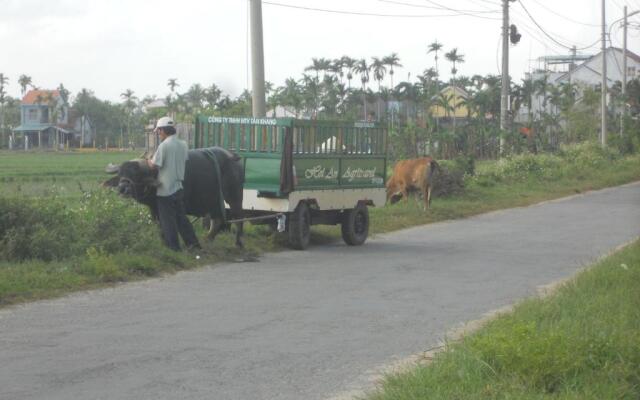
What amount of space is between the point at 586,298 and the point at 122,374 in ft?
15.6

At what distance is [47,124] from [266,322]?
99193 mm

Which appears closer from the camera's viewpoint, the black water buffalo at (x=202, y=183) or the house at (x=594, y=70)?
the black water buffalo at (x=202, y=183)

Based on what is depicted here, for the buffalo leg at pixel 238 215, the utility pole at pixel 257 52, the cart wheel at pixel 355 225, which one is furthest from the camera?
the utility pole at pixel 257 52

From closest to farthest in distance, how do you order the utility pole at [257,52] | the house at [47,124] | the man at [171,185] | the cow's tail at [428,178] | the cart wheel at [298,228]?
the man at [171,185] < the cart wheel at [298,228] < the utility pole at [257,52] < the cow's tail at [428,178] < the house at [47,124]

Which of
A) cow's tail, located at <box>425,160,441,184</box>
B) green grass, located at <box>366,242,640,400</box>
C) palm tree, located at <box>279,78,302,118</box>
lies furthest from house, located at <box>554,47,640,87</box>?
green grass, located at <box>366,242,640,400</box>

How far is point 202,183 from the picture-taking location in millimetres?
15336

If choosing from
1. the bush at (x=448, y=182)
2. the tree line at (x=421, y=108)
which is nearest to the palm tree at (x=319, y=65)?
the tree line at (x=421, y=108)

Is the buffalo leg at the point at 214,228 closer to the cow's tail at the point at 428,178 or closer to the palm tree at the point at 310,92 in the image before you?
the cow's tail at the point at 428,178

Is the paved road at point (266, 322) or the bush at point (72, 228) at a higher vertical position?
the bush at point (72, 228)

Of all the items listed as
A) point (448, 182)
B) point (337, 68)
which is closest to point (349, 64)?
A: point (337, 68)

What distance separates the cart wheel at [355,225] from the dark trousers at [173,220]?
378 centimetres

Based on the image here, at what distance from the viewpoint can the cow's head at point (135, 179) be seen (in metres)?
14.2

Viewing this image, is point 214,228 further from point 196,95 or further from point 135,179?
point 196,95

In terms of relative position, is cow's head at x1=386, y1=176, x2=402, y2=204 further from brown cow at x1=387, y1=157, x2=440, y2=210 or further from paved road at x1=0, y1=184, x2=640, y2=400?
paved road at x1=0, y1=184, x2=640, y2=400
